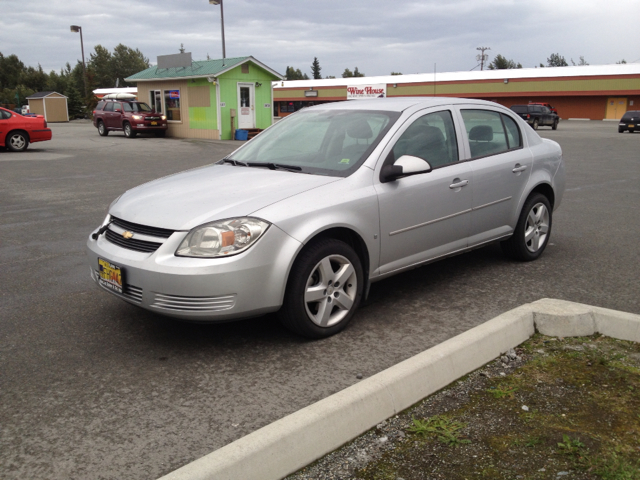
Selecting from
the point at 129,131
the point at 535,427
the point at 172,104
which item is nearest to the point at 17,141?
the point at 129,131

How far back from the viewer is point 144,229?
4109mm

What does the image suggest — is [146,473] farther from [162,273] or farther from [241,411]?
[162,273]

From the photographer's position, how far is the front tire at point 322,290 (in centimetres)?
405

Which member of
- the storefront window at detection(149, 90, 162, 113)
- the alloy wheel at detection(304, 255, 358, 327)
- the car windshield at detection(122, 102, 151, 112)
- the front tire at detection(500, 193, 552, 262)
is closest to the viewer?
the alloy wheel at detection(304, 255, 358, 327)

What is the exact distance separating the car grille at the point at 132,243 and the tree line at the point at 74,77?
57.1m

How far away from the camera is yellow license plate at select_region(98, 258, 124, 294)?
4.05m

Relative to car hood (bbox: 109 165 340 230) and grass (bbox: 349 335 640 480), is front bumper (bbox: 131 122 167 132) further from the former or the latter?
grass (bbox: 349 335 640 480)

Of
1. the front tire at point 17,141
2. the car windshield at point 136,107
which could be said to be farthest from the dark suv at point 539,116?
the front tire at point 17,141

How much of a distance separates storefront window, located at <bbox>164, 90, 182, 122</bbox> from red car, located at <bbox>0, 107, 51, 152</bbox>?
411 inches

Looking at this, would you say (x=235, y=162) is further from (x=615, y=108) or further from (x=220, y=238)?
(x=615, y=108)

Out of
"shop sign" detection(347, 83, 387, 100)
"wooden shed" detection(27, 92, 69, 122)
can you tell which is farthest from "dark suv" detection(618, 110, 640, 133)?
"wooden shed" detection(27, 92, 69, 122)

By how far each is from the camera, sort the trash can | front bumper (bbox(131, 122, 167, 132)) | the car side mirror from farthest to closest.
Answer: front bumper (bbox(131, 122, 167, 132)), the trash can, the car side mirror

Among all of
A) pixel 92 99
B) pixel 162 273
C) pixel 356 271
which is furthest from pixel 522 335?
pixel 92 99

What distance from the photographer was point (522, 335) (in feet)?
13.4
